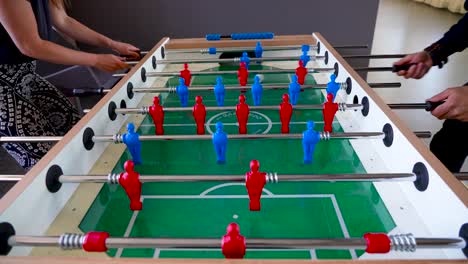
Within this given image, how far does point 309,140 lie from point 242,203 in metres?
0.26

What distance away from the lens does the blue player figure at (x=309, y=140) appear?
89cm

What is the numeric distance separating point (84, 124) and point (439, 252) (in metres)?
0.92

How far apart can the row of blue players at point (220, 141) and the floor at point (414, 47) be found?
1.84 meters

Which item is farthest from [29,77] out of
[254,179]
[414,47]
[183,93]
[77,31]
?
[414,47]

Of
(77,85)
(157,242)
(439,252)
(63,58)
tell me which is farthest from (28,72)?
(439,252)

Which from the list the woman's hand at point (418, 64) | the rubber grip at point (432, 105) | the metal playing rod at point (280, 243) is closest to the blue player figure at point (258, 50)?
the woman's hand at point (418, 64)

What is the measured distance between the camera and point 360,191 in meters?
0.87

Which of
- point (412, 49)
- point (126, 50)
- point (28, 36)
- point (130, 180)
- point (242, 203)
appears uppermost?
point (28, 36)

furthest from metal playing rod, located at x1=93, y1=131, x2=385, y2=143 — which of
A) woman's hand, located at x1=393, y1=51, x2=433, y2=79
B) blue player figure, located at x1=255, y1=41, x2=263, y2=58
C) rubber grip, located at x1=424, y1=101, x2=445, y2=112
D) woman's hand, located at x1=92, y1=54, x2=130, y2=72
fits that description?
blue player figure, located at x1=255, y1=41, x2=263, y2=58

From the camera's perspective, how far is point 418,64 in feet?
4.77

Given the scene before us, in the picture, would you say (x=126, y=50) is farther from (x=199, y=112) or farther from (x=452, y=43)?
(x=452, y=43)

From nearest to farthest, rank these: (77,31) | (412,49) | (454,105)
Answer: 1. (454,105)
2. (77,31)
3. (412,49)

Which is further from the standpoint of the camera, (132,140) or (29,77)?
(29,77)

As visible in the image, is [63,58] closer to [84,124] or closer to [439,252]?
[84,124]
